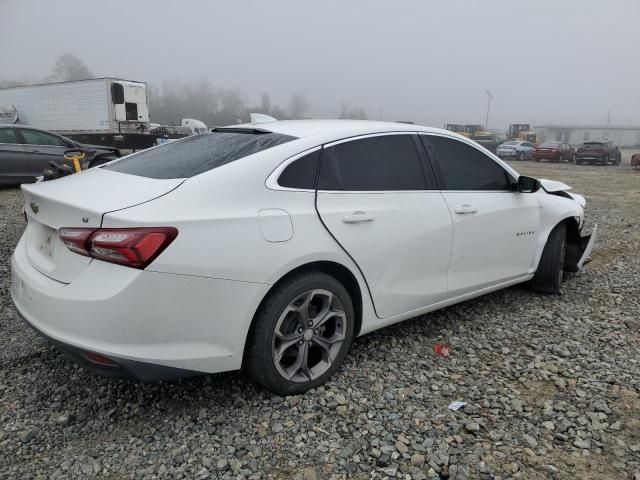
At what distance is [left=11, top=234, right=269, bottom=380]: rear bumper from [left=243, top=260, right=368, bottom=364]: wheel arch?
7cm

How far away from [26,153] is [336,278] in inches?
366

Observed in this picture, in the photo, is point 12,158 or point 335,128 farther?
point 12,158

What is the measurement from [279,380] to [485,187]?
2155mm

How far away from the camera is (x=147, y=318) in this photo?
7.11ft

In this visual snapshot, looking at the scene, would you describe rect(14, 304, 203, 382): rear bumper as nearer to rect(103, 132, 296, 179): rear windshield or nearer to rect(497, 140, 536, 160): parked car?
rect(103, 132, 296, 179): rear windshield

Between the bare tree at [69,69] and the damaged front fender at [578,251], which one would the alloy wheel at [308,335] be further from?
the bare tree at [69,69]

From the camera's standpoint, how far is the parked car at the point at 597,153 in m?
28.2

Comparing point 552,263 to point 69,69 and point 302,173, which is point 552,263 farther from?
point 69,69

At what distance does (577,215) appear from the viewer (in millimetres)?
4500

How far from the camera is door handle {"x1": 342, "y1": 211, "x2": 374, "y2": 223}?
2.76m

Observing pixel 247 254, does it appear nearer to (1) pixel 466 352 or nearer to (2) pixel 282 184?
(2) pixel 282 184

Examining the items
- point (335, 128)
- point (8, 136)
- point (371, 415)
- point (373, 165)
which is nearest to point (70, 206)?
point (335, 128)

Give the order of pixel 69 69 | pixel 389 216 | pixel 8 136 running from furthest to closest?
pixel 69 69 → pixel 8 136 → pixel 389 216

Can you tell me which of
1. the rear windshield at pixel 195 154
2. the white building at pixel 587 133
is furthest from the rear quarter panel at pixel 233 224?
the white building at pixel 587 133
